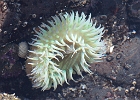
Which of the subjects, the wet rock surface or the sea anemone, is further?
the wet rock surface

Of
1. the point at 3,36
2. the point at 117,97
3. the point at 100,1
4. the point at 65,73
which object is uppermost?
the point at 100,1

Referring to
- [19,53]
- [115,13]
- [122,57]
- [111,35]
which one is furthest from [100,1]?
[19,53]

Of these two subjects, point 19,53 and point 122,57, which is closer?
point 19,53

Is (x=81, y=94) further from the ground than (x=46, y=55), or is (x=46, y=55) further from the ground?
(x=46, y=55)

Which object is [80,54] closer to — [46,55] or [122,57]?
[46,55]

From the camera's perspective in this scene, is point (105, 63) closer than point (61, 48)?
No

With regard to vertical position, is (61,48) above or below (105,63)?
above
